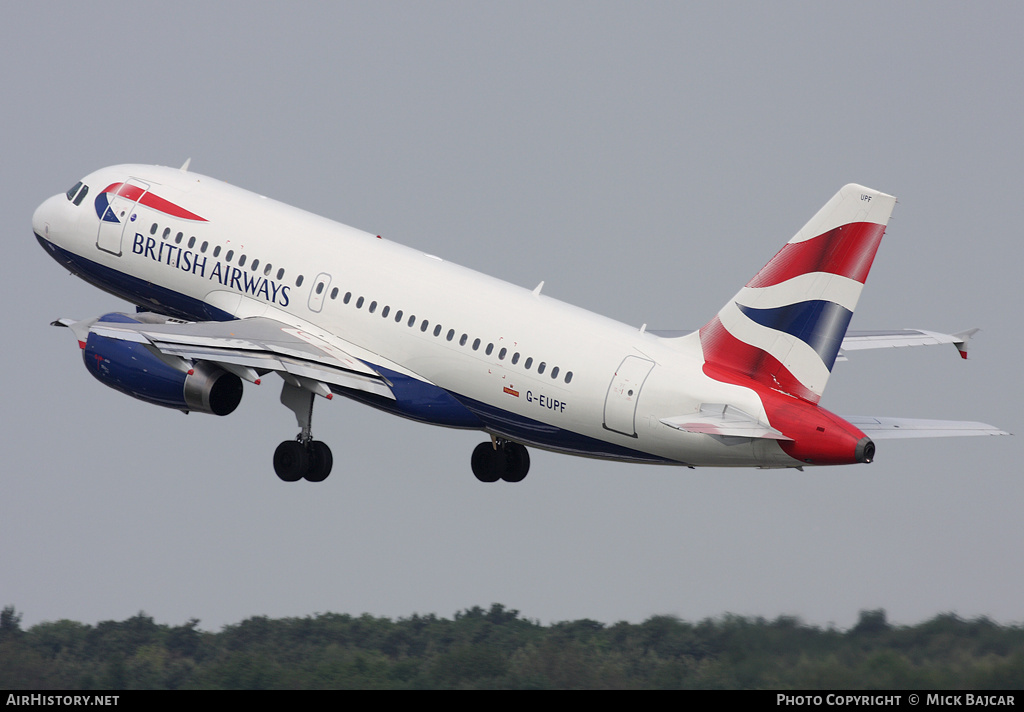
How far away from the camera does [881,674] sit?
39469 millimetres

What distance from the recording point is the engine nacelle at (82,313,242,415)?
44.7 meters

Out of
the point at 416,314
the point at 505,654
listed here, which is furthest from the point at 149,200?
the point at 505,654

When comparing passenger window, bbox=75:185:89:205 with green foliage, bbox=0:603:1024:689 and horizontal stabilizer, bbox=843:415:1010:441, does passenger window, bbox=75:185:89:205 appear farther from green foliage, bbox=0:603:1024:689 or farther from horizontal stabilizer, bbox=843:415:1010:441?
horizontal stabilizer, bbox=843:415:1010:441

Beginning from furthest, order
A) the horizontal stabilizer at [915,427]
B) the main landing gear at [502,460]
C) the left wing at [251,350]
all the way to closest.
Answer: the main landing gear at [502,460] → the left wing at [251,350] → the horizontal stabilizer at [915,427]

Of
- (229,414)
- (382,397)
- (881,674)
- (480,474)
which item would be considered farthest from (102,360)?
(881,674)

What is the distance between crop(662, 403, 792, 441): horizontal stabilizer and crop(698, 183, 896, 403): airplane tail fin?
2.93 ft

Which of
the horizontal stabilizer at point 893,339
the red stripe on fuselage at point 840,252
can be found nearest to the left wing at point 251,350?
the red stripe on fuselage at point 840,252

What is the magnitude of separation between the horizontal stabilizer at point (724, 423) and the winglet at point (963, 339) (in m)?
8.84

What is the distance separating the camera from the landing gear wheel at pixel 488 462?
49438mm

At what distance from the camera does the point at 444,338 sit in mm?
44406

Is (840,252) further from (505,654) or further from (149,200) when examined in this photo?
(149,200)

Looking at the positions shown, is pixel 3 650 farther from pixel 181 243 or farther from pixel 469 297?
pixel 469 297

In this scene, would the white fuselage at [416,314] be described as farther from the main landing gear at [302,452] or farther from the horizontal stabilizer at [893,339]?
the horizontal stabilizer at [893,339]

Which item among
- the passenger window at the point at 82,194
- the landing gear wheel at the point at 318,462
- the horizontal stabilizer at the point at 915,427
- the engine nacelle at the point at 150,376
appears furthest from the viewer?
the passenger window at the point at 82,194
